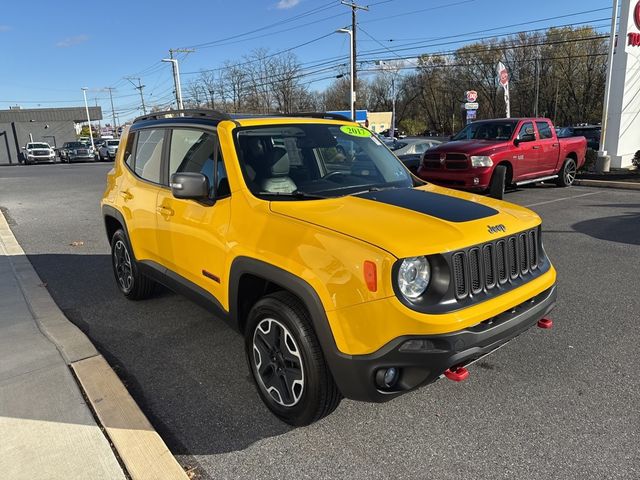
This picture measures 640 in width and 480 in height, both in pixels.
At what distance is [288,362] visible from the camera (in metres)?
2.87

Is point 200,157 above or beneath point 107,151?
above

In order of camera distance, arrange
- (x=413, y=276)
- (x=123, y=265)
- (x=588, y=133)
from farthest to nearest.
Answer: (x=588, y=133) → (x=123, y=265) → (x=413, y=276)

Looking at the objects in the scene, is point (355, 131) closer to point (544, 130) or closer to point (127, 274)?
point (127, 274)

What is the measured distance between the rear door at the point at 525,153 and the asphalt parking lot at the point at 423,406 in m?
6.28

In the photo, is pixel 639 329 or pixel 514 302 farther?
pixel 639 329

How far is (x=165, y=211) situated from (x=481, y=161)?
8229mm

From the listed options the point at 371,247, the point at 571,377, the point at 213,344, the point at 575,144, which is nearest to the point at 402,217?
the point at 371,247

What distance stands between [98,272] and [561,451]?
5.68 metres

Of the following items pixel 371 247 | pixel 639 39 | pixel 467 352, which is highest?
pixel 639 39

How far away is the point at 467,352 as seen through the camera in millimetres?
2455

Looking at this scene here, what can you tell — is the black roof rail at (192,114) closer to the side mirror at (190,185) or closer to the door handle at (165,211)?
the side mirror at (190,185)

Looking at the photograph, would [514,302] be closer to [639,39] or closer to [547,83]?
[639,39]

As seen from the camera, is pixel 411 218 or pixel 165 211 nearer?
pixel 411 218

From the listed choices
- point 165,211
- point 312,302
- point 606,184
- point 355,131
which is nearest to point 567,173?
point 606,184
